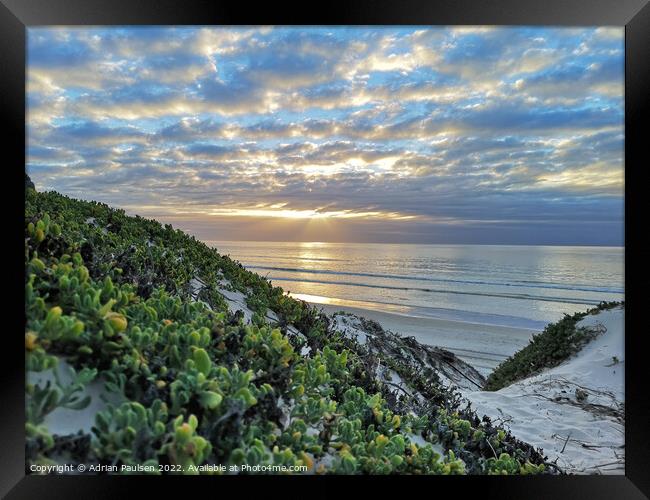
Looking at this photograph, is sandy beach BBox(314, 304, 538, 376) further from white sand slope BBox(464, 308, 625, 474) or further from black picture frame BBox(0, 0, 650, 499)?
black picture frame BBox(0, 0, 650, 499)

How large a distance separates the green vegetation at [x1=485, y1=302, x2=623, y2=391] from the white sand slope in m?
0.21

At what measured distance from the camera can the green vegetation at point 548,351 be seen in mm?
5023

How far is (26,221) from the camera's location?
2.62 metres

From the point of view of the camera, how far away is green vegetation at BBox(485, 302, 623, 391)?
502cm

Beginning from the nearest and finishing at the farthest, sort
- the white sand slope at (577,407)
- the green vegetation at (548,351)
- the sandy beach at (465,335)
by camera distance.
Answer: the white sand slope at (577,407)
the green vegetation at (548,351)
the sandy beach at (465,335)

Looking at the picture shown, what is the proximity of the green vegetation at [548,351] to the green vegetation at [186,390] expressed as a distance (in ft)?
8.09

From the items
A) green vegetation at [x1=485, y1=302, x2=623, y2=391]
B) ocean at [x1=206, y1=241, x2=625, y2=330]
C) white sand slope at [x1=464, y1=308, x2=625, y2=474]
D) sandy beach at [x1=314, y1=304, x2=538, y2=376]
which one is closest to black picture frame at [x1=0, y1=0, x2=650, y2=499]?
white sand slope at [x1=464, y1=308, x2=625, y2=474]

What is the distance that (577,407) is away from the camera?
140 inches

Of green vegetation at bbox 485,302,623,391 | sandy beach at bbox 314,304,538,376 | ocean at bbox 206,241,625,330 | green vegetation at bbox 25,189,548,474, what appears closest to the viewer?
green vegetation at bbox 25,189,548,474

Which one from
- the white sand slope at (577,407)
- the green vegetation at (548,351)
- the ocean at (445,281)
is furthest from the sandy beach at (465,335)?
the white sand slope at (577,407)

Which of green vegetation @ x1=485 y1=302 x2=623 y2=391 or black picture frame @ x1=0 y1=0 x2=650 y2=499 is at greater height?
black picture frame @ x1=0 y1=0 x2=650 y2=499

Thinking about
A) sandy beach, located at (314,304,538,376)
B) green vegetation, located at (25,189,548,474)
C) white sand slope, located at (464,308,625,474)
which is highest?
green vegetation, located at (25,189,548,474)
